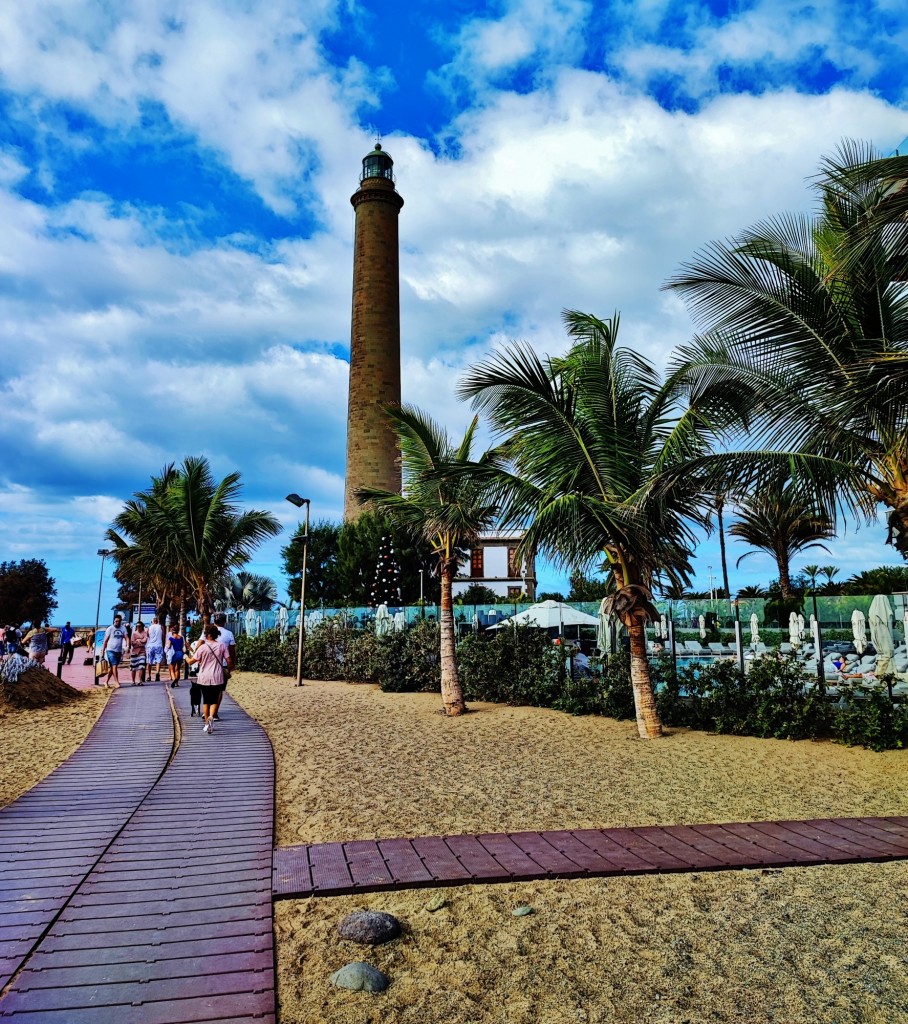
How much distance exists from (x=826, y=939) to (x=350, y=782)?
4.58 metres

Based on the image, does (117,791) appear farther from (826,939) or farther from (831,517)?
(831,517)

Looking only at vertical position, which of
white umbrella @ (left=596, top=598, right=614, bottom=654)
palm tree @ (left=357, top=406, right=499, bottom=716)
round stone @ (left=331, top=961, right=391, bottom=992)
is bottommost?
round stone @ (left=331, top=961, right=391, bottom=992)

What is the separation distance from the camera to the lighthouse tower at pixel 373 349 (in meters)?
41.0

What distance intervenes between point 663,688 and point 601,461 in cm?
348

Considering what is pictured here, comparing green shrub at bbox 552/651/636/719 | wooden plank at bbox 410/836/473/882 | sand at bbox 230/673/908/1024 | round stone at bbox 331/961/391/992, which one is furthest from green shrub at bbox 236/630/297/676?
round stone at bbox 331/961/391/992

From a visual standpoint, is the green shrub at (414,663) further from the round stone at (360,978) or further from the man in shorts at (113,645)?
the round stone at (360,978)

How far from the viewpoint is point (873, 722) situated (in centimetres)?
842

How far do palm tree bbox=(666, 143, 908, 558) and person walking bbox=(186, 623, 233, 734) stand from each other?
23.3 ft

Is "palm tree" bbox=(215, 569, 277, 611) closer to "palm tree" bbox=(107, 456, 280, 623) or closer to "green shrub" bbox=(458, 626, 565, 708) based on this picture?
"palm tree" bbox=(107, 456, 280, 623)

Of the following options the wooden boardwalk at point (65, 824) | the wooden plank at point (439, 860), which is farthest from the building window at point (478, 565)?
the wooden plank at point (439, 860)

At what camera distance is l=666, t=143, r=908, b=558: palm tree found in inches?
269

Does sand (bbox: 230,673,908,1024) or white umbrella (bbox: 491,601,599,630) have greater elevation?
white umbrella (bbox: 491,601,599,630)

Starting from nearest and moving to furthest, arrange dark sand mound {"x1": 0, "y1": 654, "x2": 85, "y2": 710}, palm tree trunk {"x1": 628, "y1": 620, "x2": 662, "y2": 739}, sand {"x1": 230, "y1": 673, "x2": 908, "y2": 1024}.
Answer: sand {"x1": 230, "y1": 673, "x2": 908, "y2": 1024} → palm tree trunk {"x1": 628, "y1": 620, "x2": 662, "y2": 739} → dark sand mound {"x1": 0, "y1": 654, "x2": 85, "y2": 710}

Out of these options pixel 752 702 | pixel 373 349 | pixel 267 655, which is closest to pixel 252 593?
pixel 373 349
